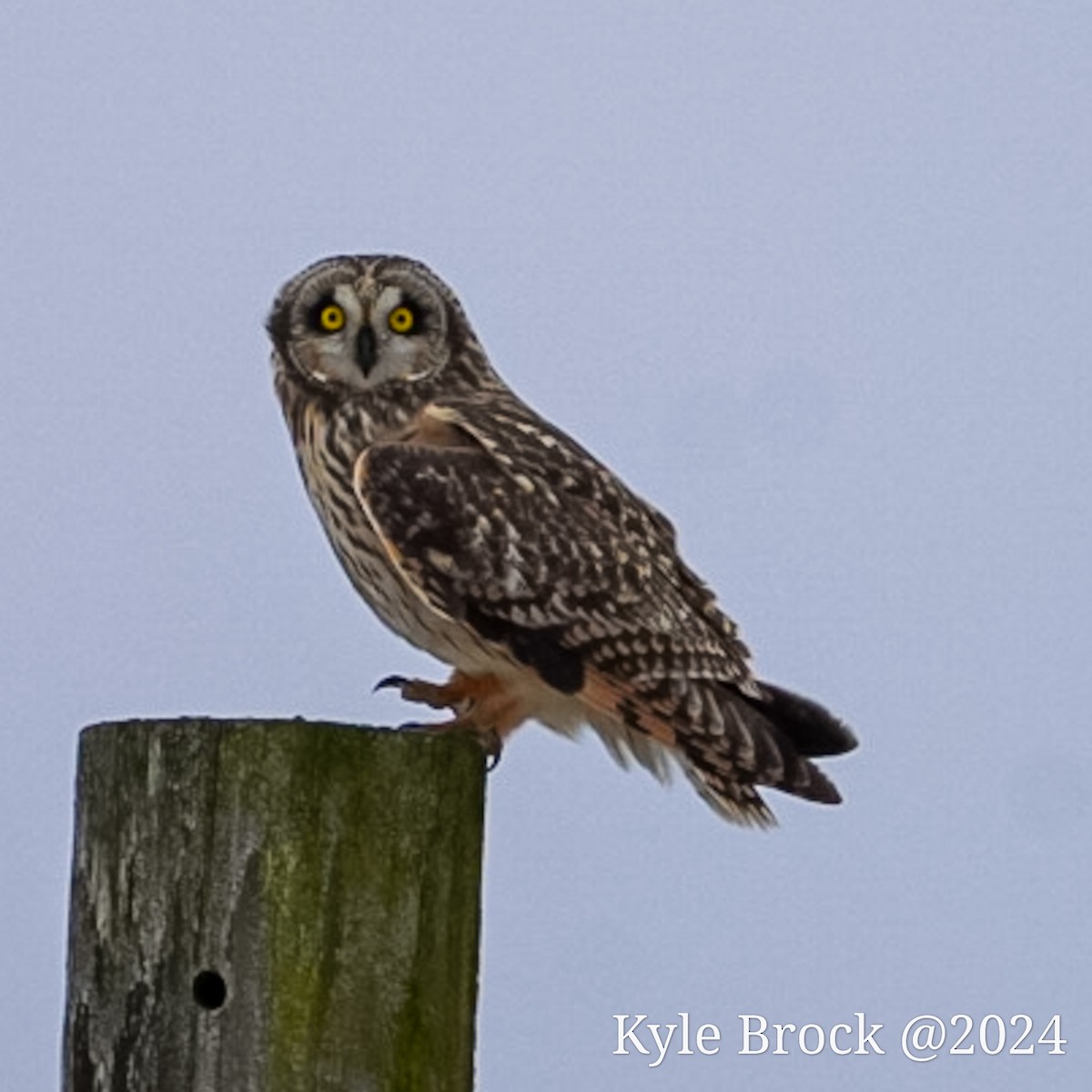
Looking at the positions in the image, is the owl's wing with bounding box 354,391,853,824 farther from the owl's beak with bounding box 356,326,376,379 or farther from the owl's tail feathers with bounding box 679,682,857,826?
the owl's beak with bounding box 356,326,376,379

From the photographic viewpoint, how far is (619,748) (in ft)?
20.1

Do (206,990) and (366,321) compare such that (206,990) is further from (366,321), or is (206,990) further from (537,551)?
(366,321)

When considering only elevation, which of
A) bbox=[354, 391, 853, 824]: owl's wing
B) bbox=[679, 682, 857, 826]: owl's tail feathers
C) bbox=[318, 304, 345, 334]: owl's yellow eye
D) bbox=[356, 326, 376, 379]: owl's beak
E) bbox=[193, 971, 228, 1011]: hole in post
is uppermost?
bbox=[318, 304, 345, 334]: owl's yellow eye

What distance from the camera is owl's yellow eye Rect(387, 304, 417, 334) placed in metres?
6.56

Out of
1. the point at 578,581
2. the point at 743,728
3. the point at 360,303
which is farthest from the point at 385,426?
the point at 743,728

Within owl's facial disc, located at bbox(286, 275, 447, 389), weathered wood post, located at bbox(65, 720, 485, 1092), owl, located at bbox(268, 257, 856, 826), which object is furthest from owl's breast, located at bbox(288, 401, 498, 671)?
weathered wood post, located at bbox(65, 720, 485, 1092)

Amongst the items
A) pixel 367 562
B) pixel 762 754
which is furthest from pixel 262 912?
pixel 367 562

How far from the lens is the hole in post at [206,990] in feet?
9.94

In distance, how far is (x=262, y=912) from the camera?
3018mm

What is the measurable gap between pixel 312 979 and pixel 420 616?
2.95 meters

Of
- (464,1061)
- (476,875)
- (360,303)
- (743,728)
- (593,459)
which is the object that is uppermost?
(360,303)

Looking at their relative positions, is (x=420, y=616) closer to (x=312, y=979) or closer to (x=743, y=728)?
(x=743, y=728)

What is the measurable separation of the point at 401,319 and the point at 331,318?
0.18 m

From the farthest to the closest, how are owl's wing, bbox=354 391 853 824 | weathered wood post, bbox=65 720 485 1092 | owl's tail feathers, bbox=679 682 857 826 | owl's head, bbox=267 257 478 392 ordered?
owl's head, bbox=267 257 478 392 → owl's wing, bbox=354 391 853 824 → owl's tail feathers, bbox=679 682 857 826 → weathered wood post, bbox=65 720 485 1092
